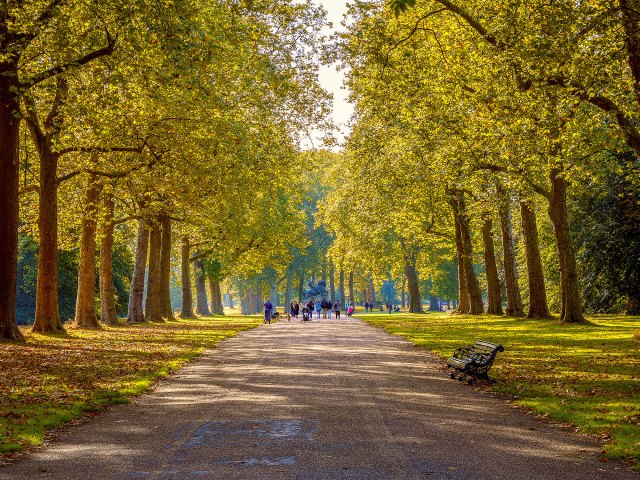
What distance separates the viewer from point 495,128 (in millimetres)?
26406

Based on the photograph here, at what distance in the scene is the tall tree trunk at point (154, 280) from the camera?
130 feet

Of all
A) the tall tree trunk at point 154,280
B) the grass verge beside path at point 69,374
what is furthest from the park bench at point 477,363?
the tall tree trunk at point 154,280

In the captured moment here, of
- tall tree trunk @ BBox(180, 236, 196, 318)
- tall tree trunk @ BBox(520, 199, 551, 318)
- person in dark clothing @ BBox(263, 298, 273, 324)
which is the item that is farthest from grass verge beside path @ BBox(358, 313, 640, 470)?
tall tree trunk @ BBox(180, 236, 196, 318)

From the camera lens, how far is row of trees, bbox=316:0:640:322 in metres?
18.1

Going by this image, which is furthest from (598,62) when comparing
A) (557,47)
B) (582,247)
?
(582,247)

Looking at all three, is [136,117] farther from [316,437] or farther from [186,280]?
[186,280]

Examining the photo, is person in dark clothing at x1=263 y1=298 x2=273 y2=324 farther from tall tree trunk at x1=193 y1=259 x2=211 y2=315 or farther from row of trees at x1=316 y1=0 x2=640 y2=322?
tall tree trunk at x1=193 y1=259 x2=211 y2=315

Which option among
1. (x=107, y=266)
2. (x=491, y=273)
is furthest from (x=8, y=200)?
(x=491, y=273)

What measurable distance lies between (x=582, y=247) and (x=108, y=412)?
129ft

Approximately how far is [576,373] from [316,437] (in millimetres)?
8443

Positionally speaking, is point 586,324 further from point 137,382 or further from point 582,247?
point 137,382

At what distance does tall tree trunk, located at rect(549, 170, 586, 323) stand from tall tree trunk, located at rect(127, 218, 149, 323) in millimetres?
18942

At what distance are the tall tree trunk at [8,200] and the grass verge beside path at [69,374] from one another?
3.87ft

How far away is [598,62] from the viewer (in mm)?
16312
